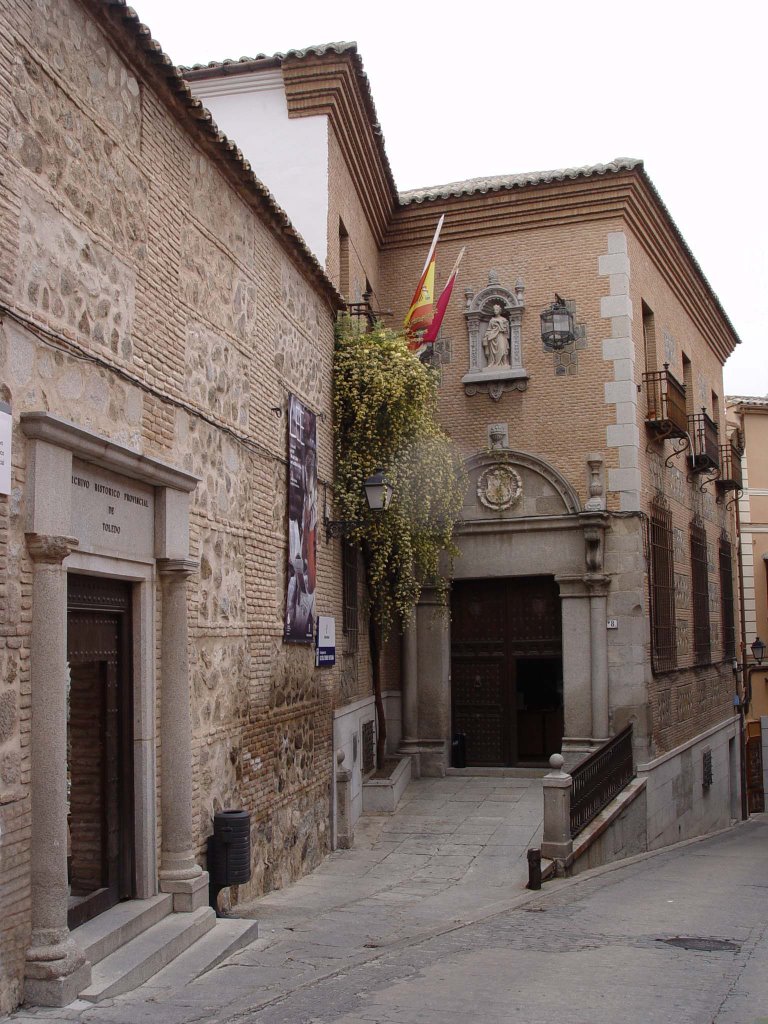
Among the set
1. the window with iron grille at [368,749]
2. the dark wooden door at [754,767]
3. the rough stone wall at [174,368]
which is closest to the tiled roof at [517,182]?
the rough stone wall at [174,368]

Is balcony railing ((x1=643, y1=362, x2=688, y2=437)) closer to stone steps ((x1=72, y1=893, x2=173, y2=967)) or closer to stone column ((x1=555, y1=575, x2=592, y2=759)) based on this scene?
stone column ((x1=555, y1=575, x2=592, y2=759))

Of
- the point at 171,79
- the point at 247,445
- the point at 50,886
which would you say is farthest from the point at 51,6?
the point at 50,886

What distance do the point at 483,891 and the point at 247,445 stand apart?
16.0 feet

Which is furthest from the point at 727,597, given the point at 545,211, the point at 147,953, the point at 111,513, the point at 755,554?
the point at 147,953

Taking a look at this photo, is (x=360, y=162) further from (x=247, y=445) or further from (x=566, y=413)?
(x=247, y=445)

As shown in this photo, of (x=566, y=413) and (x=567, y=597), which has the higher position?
(x=566, y=413)

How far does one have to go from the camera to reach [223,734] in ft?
29.9

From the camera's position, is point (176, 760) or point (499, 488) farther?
point (499, 488)

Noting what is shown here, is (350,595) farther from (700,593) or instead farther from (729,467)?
(729,467)

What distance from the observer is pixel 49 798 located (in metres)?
6.14

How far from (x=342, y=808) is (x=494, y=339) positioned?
788 cm

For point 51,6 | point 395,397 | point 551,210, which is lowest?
point 395,397

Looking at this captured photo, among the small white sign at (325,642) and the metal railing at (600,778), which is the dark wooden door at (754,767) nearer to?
the metal railing at (600,778)

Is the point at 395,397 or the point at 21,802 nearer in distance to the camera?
the point at 21,802
